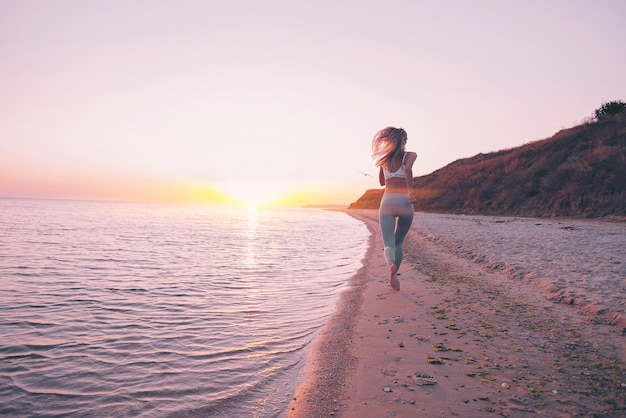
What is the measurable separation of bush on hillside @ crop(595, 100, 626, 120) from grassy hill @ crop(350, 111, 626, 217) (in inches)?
48.8

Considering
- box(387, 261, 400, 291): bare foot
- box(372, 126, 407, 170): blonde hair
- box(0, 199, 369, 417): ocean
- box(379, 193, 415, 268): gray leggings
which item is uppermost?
box(372, 126, 407, 170): blonde hair

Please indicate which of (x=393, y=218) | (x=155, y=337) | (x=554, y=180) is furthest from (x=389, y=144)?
(x=554, y=180)

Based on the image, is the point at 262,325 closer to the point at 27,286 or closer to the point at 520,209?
the point at 27,286

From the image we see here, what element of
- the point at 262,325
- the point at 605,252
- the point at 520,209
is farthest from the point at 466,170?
the point at 262,325

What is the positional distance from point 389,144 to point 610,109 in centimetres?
4819

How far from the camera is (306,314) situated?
6.24 m

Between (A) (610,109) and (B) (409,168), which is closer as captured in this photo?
(B) (409,168)

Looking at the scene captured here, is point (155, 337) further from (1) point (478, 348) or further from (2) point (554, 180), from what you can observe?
(2) point (554, 180)

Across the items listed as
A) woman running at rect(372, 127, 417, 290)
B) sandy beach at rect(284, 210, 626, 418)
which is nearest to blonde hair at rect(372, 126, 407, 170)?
woman running at rect(372, 127, 417, 290)

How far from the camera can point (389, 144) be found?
21.1 ft

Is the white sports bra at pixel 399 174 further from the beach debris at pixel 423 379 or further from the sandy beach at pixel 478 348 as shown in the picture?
the beach debris at pixel 423 379

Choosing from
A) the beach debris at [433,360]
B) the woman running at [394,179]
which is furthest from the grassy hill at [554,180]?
the beach debris at [433,360]

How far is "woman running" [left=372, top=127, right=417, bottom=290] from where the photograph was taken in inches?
253

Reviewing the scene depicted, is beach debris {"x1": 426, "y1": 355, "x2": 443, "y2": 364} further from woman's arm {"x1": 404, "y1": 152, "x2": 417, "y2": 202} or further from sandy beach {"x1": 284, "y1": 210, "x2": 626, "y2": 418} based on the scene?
woman's arm {"x1": 404, "y1": 152, "x2": 417, "y2": 202}
